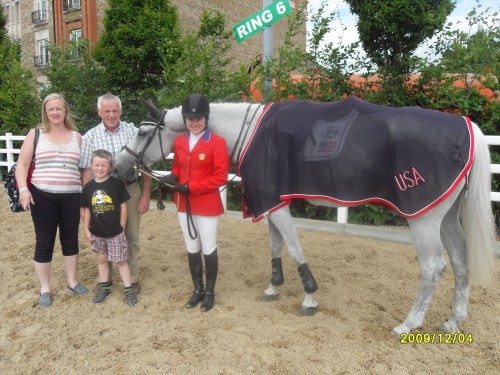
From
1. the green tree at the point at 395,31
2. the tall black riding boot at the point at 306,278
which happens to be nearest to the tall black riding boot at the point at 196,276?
the tall black riding boot at the point at 306,278

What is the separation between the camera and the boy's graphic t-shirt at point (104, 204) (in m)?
3.26

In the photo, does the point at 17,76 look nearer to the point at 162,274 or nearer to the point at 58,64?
the point at 58,64

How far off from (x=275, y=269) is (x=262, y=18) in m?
2.73

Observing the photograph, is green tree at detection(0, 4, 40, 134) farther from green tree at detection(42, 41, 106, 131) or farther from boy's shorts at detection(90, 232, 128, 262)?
boy's shorts at detection(90, 232, 128, 262)

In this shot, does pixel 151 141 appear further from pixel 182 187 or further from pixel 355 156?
pixel 355 156

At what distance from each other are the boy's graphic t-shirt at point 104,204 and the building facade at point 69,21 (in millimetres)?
15461

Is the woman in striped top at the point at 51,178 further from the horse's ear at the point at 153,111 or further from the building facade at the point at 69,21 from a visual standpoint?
the building facade at the point at 69,21

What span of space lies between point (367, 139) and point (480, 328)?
1668 millimetres

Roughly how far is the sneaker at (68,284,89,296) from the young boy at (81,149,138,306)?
0.66ft

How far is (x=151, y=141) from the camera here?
10.8 ft

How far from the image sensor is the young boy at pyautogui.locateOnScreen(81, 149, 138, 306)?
3250mm

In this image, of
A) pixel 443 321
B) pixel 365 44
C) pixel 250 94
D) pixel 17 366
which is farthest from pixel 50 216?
pixel 365 44

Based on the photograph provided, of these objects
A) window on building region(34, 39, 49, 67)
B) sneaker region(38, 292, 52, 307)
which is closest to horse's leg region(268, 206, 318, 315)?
sneaker region(38, 292, 52, 307)

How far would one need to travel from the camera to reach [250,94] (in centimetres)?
643
